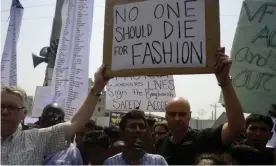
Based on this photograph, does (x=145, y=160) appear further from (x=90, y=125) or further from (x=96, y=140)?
(x=90, y=125)

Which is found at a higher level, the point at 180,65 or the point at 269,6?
the point at 269,6

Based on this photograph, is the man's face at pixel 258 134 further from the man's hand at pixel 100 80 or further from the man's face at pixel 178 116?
the man's hand at pixel 100 80

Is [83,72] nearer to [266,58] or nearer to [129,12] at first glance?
[129,12]

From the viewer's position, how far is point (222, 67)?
2021 mm

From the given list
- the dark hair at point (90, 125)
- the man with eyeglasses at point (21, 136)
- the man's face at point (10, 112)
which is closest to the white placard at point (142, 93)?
the dark hair at point (90, 125)

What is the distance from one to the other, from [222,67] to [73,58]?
3282 millimetres

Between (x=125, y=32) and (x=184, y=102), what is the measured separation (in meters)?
0.72

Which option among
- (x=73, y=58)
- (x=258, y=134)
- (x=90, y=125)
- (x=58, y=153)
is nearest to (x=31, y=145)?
(x=58, y=153)

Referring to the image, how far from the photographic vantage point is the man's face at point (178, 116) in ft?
8.39

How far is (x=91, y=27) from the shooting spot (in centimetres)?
516

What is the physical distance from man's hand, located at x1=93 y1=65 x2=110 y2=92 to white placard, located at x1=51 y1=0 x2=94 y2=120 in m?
2.34

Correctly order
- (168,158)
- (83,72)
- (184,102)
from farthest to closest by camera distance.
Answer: (83,72)
(184,102)
(168,158)

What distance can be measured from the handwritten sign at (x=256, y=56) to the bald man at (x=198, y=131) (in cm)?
59

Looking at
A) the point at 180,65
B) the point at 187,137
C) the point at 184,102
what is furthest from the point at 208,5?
the point at 187,137
